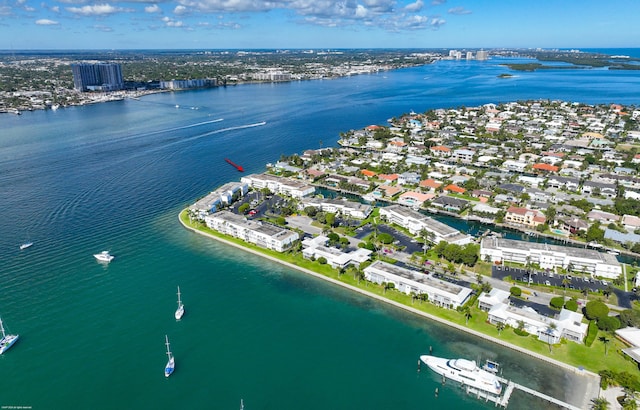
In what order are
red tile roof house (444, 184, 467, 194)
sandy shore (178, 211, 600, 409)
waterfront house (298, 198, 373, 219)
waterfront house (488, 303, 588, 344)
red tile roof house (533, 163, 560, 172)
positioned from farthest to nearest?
1. red tile roof house (533, 163, 560, 172)
2. red tile roof house (444, 184, 467, 194)
3. waterfront house (298, 198, 373, 219)
4. waterfront house (488, 303, 588, 344)
5. sandy shore (178, 211, 600, 409)

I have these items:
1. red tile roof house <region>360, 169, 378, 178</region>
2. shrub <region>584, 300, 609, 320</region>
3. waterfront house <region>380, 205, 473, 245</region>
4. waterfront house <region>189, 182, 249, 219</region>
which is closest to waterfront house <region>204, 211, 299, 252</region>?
waterfront house <region>189, 182, 249, 219</region>

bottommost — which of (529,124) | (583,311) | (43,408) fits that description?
(43,408)

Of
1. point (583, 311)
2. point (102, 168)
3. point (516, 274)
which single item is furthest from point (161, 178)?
point (583, 311)

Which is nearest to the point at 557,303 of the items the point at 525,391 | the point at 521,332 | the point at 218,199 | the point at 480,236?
the point at 521,332

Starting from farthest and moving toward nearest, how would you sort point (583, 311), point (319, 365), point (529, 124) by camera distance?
point (529, 124) → point (583, 311) → point (319, 365)

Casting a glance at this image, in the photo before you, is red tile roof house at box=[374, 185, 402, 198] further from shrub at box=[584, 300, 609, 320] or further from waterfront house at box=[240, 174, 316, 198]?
shrub at box=[584, 300, 609, 320]

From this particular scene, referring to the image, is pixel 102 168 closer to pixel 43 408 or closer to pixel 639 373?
pixel 43 408

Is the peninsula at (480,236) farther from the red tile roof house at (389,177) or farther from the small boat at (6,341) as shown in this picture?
the small boat at (6,341)
